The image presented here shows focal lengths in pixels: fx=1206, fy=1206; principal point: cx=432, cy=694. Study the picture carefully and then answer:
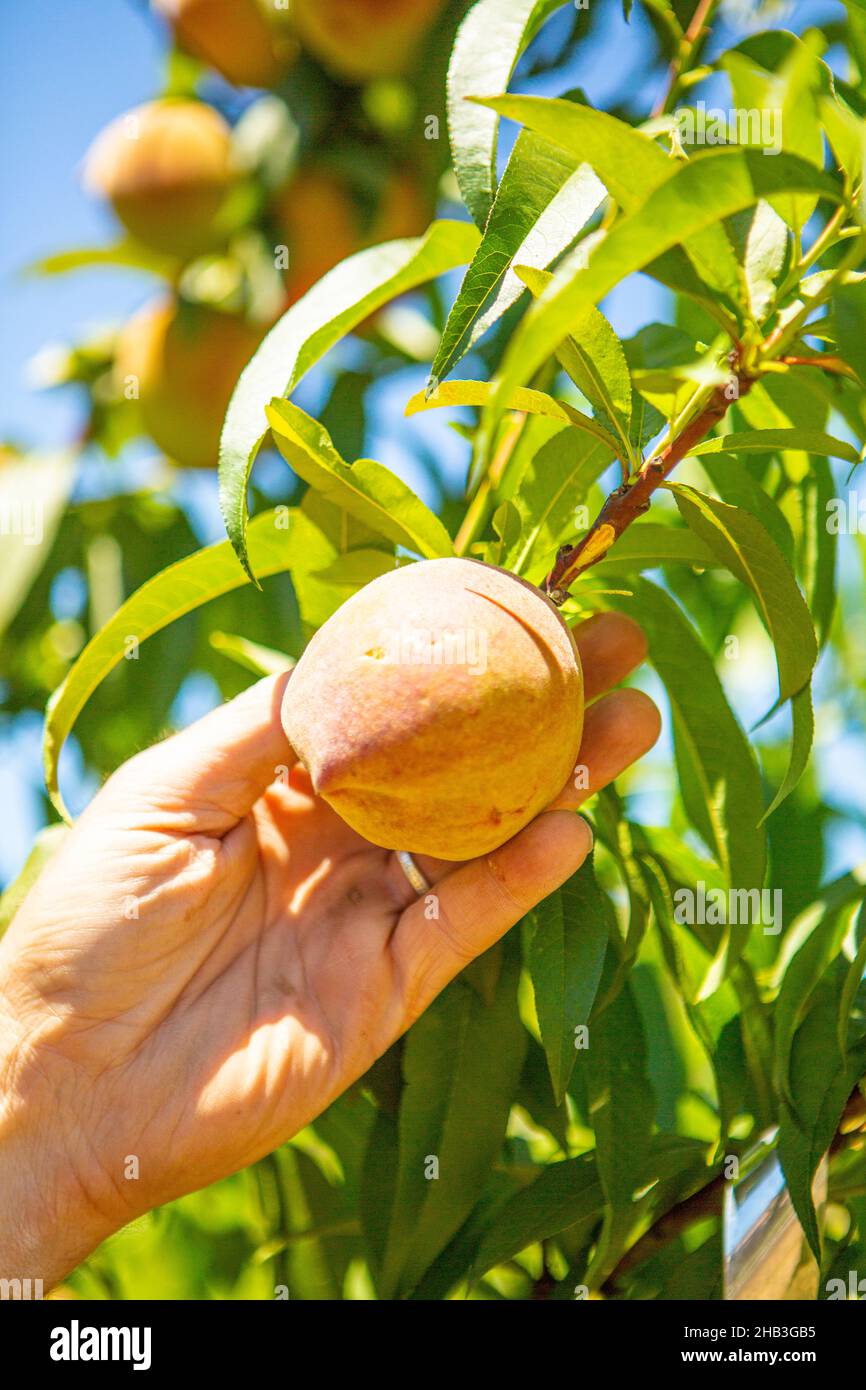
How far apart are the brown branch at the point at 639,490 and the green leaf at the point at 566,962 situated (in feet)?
0.63

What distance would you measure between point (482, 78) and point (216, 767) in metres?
0.48

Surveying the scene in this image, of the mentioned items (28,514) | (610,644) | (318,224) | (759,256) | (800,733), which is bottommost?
(800,733)

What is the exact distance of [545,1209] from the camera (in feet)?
2.62

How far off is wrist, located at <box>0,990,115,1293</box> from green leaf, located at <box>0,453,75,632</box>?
0.63 meters

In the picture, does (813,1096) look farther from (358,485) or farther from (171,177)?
(171,177)

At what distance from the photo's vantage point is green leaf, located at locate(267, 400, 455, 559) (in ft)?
2.18

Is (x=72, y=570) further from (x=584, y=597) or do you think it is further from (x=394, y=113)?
(x=584, y=597)

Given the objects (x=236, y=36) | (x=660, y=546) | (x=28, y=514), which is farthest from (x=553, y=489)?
(x=236, y=36)

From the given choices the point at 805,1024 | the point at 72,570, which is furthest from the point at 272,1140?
the point at 72,570

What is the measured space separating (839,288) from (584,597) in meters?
0.33

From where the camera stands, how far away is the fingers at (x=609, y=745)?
78cm

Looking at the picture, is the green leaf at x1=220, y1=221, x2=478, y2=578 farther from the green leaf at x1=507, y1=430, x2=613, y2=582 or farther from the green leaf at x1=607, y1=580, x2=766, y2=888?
the green leaf at x1=607, y1=580, x2=766, y2=888

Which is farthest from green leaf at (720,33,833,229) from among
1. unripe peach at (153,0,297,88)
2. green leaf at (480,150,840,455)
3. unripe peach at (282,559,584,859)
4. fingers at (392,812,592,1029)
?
unripe peach at (153,0,297,88)

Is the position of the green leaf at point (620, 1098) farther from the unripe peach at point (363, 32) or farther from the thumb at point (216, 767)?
the unripe peach at point (363, 32)
